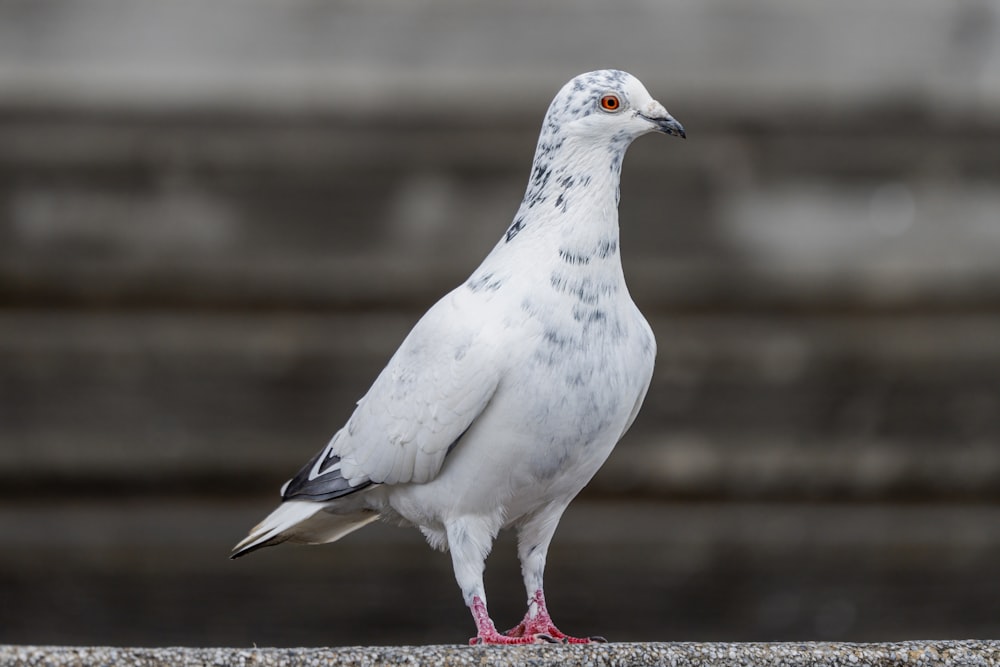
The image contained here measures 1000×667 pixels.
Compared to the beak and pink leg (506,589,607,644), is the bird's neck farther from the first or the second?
pink leg (506,589,607,644)

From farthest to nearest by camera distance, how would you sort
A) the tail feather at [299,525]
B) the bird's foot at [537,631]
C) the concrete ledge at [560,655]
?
the tail feather at [299,525], the bird's foot at [537,631], the concrete ledge at [560,655]

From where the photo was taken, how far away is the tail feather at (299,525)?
2393mm

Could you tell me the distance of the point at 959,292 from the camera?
4117 millimetres

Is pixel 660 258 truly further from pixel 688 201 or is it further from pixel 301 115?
pixel 301 115

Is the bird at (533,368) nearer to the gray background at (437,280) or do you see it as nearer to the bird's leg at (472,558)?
the bird's leg at (472,558)

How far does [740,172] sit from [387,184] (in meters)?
1.16

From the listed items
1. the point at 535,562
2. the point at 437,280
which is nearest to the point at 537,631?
the point at 535,562

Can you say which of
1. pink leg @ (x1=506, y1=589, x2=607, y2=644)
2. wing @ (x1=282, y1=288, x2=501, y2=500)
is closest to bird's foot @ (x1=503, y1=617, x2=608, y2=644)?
pink leg @ (x1=506, y1=589, x2=607, y2=644)

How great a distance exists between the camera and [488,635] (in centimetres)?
211

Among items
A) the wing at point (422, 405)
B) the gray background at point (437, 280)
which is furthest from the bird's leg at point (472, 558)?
the gray background at point (437, 280)

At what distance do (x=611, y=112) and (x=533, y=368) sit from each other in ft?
1.58

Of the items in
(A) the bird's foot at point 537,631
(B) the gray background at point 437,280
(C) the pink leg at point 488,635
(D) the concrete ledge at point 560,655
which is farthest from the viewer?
(B) the gray background at point 437,280

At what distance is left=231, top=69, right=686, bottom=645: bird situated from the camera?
2152 millimetres

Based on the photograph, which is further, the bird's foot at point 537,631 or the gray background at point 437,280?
the gray background at point 437,280
